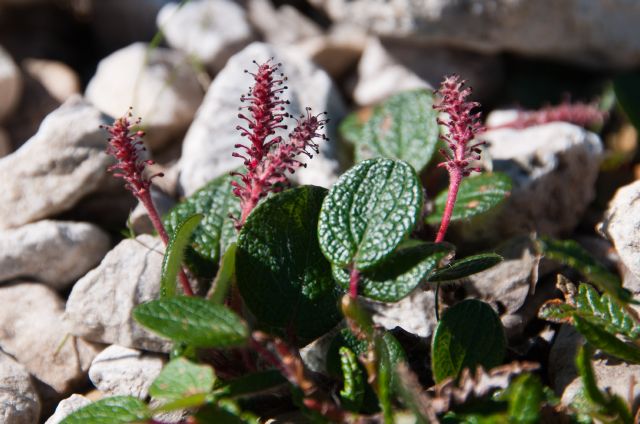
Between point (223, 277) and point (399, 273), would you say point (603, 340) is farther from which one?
point (223, 277)

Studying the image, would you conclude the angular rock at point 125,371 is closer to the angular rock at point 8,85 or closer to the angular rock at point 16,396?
the angular rock at point 16,396

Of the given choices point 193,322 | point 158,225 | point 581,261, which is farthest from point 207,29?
point 581,261

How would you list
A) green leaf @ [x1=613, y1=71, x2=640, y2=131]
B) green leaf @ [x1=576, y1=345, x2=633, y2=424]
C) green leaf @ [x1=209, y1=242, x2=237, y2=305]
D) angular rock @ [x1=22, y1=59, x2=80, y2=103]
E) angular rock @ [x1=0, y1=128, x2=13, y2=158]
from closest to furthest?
green leaf @ [x1=576, y1=345, x2=633, y2=424]
green leaf @ [x1=209, y1=242, x2=237, y2=305]
green leaf @ [x1=613, y1=71, x2=640, y2=131]
angular rock @ [x1=0, y1=128, x2=13, y2=158]
angular rock @ [x1=22, y1=59, x2=80, y2=103]

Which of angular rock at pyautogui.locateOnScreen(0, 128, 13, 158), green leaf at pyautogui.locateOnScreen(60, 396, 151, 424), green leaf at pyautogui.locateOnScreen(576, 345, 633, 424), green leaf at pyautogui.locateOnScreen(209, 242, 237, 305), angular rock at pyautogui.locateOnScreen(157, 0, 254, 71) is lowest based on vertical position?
green leaf at pyautogui.locateOnScreen(576, 345, 633, 424)

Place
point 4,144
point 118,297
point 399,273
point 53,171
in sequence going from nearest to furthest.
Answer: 1. point 399,273
2. point 118,297
3. point 53,171
4. point 4,144

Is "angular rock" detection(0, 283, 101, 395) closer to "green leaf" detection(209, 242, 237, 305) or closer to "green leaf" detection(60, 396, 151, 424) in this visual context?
"green leaf" detection(60, 396, 151, 424)

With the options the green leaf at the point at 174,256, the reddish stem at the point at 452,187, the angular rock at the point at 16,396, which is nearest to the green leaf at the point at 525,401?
the reddish stem at the point at 452,187

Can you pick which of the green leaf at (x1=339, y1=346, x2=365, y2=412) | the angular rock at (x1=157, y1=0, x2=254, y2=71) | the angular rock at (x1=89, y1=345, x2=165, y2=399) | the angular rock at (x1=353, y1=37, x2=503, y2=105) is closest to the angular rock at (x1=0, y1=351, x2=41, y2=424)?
the angular rock at (x1=89, y1=345, x2=165, y2=399)
